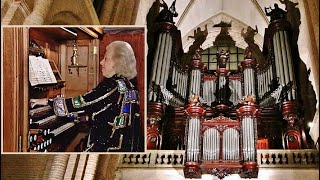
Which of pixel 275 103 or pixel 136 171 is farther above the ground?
pixel 275 103

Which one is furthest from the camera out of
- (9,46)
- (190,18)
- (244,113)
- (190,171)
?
(190,18)

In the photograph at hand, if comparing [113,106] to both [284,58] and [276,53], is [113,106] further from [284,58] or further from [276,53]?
[276,53]

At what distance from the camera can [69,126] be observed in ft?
31.8

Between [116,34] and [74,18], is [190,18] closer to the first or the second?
[74,18]

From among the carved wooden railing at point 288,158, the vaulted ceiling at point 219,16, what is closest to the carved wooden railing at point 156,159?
the carved wooden railing at point 288,158

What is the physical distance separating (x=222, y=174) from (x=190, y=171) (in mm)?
470

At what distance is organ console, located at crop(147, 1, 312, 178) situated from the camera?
11836 mm

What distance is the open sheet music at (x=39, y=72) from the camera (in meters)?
9.66

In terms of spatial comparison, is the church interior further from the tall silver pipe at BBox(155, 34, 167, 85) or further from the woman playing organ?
the woman playing organ

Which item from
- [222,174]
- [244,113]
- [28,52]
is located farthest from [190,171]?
[28,52]

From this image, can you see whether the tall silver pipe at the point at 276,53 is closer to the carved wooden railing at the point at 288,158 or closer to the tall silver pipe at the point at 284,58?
the tall silver pipe at the point at 284,58

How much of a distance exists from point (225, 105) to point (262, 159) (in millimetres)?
1847

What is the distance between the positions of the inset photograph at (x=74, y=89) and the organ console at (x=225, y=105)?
2.29m

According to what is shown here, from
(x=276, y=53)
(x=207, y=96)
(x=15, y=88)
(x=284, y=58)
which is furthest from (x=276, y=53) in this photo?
(x=15, y=88)
